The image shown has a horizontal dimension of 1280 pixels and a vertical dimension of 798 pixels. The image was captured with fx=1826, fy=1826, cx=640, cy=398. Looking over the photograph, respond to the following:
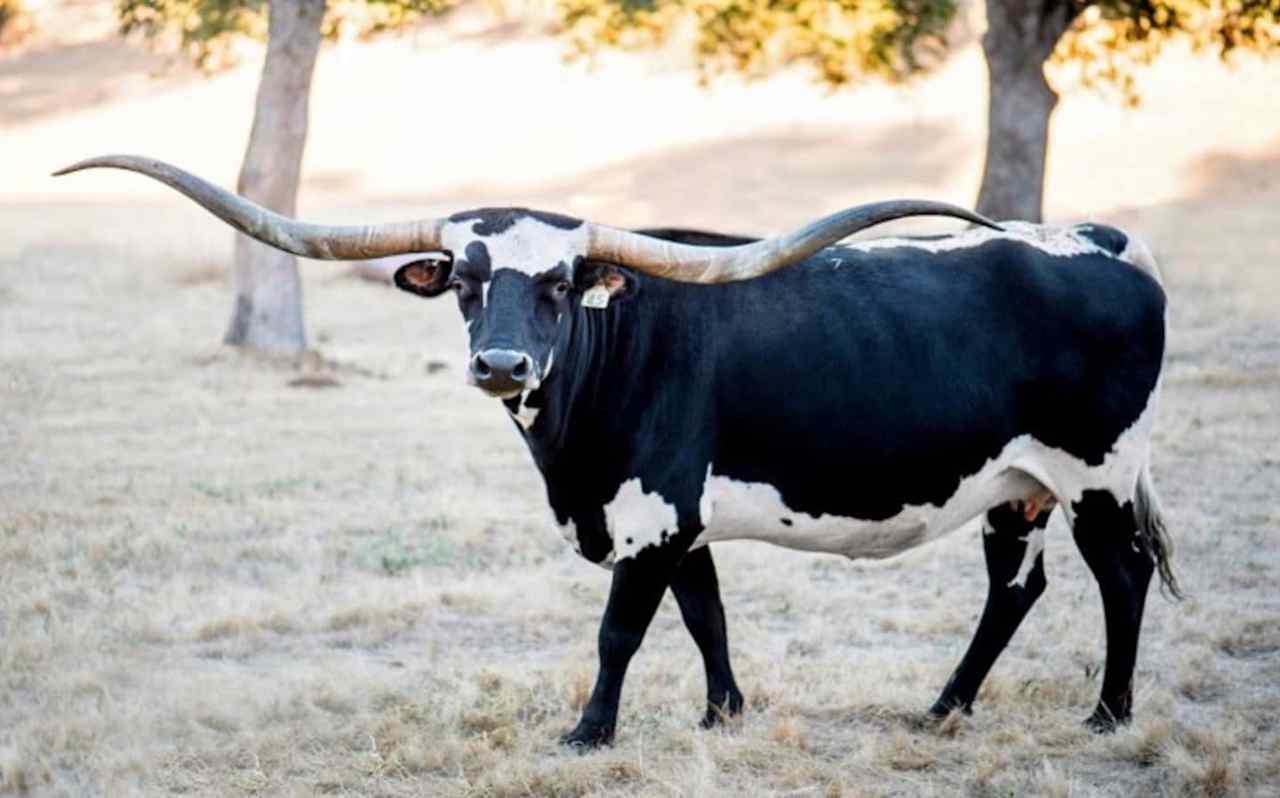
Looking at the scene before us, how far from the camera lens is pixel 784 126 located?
49.5m

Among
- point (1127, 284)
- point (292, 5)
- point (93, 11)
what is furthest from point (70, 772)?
point (93, 11)

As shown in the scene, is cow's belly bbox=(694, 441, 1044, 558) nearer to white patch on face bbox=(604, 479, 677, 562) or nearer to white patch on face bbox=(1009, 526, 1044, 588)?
white patch on face bbox=(604, 479, 677, 562)

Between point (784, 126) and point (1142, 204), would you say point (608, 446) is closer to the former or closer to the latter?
point (1142, 204)

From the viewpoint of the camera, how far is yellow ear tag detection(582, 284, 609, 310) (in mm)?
6297

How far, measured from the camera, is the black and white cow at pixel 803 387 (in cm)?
636

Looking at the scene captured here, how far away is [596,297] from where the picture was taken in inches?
248

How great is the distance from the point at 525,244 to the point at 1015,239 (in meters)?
2.04

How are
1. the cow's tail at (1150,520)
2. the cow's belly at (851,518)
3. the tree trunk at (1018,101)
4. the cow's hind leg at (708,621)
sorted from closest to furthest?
the cow's belly at (851,518) → the cow's hind leg at (708,621) → the cow's tail at (1150,520) → the tree trunk at (1018,101)

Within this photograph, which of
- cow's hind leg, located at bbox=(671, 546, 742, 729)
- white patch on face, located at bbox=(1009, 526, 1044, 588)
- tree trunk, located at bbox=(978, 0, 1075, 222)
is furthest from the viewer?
tree trunk, located at bbox=(978, 0, 1075, 222)

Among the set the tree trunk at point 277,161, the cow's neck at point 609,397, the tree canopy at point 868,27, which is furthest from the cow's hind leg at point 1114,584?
the tree canopy at point 868,27

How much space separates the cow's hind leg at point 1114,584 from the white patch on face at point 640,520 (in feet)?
5.49

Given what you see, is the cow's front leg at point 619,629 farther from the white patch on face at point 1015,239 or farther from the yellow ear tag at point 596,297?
the white patch on face at point 1015,239

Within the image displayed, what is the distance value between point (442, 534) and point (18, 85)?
53205 millimetres

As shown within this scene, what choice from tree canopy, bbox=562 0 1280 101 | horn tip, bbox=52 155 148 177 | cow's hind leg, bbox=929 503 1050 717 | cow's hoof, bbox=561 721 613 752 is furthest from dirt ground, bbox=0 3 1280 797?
tree canopy, bbox=562 0 1280 101
